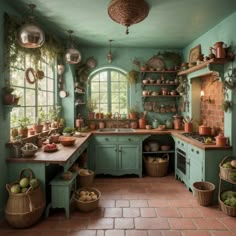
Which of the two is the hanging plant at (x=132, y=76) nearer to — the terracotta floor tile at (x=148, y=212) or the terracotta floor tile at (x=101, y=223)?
the terracotta floor tile at (x=148, y=212)

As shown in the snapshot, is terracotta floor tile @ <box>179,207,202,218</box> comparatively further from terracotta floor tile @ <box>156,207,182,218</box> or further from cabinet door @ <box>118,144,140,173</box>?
cabinet door @ <box>118,144,140,173</box>

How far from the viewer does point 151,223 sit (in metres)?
2.87

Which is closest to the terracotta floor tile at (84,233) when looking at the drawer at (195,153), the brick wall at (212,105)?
the drawer at (195,153)

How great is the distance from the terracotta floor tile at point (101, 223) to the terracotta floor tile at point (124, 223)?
70mm

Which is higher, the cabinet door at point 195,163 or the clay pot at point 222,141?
the clay pot at point 222,141

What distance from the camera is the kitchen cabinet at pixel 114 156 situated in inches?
187

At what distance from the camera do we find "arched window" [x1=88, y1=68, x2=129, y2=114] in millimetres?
5582

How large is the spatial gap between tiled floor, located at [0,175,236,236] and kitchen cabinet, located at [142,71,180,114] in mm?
2187

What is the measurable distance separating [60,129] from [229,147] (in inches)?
125

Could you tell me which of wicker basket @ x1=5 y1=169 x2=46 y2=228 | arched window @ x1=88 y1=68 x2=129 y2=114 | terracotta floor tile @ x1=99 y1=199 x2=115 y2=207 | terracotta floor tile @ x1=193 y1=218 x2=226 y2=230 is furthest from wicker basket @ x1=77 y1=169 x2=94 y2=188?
arched window @ x1=88 y1=68 x2=129 y2=114

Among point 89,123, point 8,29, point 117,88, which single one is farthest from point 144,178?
point 8,29

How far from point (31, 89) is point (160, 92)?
2.95 metres

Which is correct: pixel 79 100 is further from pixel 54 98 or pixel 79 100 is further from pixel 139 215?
pixel 139 215

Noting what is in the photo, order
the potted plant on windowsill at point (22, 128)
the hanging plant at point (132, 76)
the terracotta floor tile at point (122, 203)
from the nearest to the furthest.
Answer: the potted plant on windowsill at point (22, 128), the terracotta floor tile at point (122, 203), the hanging plant at point (132, 76)
